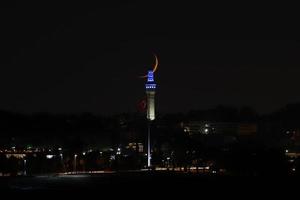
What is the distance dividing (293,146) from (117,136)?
1195 inches

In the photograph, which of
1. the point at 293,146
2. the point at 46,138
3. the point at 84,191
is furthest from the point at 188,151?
the point at 84,191

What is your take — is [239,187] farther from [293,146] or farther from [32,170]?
[293,146]

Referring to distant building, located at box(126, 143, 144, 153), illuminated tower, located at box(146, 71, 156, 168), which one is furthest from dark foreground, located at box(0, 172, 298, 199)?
illuminated tower, located at box(146, 71, 156, 168)

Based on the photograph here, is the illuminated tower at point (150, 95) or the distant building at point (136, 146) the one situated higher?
the illuminated tower at point (150, 95)

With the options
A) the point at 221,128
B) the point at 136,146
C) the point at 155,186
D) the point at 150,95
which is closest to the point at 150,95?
the point at 150,95

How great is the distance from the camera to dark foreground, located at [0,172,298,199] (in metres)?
53.1

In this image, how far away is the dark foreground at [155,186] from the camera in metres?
53.1

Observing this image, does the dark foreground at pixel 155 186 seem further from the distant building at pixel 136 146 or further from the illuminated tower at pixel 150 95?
the illuminated tower at pixel 150 95

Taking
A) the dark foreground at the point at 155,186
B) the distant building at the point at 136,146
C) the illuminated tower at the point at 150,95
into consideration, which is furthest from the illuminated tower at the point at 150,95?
the dark foreground at the point at 155,186

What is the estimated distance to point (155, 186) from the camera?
5972 centimetres

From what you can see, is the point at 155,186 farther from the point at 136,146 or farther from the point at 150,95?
the point at 150,95

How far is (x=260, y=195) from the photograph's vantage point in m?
51.8

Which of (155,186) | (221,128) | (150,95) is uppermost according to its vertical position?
(150,95)

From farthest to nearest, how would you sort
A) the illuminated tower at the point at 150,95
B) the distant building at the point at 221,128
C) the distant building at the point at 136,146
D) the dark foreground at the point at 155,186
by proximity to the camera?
the distant building at the point at 221,128
the illuminated tower at the point at 150,95
the distant building at the point at 136,146
the dark foreground at the point at 155,186
